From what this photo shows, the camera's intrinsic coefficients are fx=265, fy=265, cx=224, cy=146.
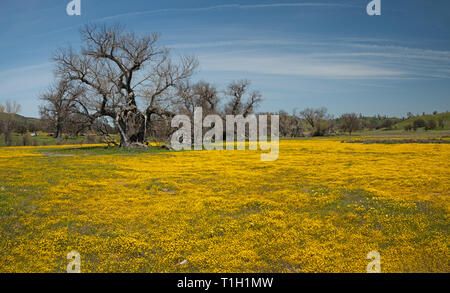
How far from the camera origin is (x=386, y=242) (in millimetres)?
7117

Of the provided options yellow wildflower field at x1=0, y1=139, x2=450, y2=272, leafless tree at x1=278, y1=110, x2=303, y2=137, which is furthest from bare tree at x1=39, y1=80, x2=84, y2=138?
leafless tree at x1=278, y1=110, x2=303, y2=137

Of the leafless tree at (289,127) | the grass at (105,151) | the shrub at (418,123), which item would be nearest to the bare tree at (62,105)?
the grass at (105,151)

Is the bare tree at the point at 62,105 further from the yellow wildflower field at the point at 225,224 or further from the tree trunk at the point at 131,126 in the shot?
the yellow wildflower field at the point at 225,224

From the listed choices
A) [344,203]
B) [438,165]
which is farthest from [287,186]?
[438,165]

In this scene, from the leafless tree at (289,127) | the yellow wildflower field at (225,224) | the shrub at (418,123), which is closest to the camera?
the yellow wildflower field at (225,224)

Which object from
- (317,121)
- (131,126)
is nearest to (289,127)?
(317,121)

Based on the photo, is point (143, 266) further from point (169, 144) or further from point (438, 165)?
point (169, 144)
